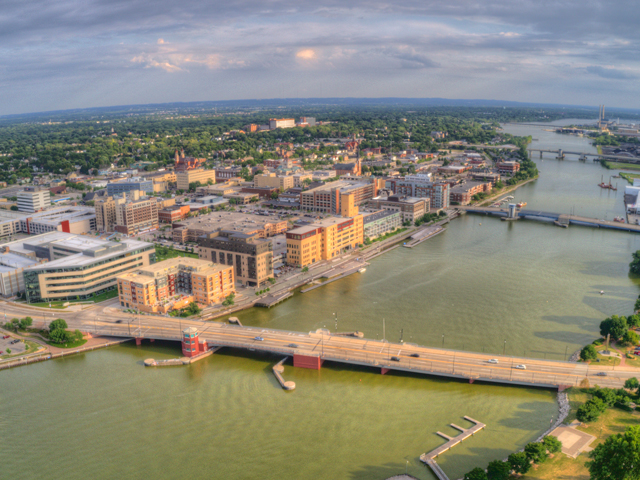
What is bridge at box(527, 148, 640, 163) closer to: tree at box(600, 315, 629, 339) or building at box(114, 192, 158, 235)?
building at box(114, 192, 158, 235)

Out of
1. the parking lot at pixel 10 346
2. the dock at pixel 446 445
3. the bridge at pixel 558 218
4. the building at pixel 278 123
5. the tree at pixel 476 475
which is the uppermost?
the building at pixel 278 123

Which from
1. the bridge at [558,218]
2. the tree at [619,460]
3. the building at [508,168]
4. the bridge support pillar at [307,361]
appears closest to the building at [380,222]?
the bridge at [558,218]

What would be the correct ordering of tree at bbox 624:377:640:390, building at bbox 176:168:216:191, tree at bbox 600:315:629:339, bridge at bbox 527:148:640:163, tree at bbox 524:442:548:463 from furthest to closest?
bridge at bbox 527:148:640:163
building at bbox 176:168:216:191
tree at bbox 600:315:629:339
tree at bbox 624:377:640:390
tree at bbox 524:442:548:463

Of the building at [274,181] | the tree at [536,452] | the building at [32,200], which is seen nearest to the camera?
the tree at [536,452]

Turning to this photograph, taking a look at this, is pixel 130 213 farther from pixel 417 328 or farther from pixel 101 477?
pixel 101 477

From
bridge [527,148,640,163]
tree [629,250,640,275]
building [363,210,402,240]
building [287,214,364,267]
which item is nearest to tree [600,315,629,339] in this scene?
tree [629,250,640,275]

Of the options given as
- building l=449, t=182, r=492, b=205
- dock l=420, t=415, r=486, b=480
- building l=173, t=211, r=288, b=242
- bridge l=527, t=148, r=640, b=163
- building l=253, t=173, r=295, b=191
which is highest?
bridge l=527, t=148, r=640, b=163

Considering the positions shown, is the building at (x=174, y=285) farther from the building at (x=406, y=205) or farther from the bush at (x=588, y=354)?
the building at (x=406, y=205)

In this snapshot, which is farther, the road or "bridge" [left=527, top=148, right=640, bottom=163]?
"bridge" [left=527, top=148, right=640, bottom=163]
